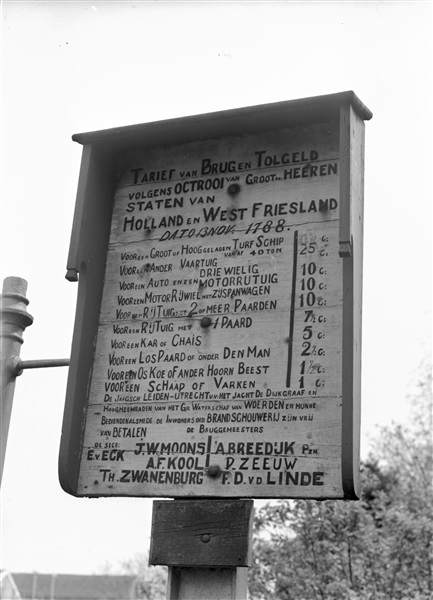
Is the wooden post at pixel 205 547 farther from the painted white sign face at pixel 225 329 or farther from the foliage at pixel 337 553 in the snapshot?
the foliage at pixel 337 553

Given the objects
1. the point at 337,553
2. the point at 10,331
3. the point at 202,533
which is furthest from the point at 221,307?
the point at 337,553

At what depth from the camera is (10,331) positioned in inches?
205

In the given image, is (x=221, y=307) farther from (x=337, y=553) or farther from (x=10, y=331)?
(x=337, y=553)

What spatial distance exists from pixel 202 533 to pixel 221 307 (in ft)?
3.17

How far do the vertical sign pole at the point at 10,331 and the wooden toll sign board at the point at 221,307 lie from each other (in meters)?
1.19

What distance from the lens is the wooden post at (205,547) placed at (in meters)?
3.50

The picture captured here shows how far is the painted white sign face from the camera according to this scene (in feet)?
11.7

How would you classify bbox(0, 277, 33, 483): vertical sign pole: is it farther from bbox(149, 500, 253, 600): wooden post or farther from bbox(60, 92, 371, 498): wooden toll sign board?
bbox(149, 500, 253, 600): wooden post

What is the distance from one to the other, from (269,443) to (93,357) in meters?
0.96

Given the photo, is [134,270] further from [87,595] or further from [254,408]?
[87,595]

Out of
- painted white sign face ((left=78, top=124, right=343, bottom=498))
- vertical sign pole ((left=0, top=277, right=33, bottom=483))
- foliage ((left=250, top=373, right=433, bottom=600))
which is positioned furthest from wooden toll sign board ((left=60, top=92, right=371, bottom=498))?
foliage ((left=250, top=373, right=433, bottom=600))

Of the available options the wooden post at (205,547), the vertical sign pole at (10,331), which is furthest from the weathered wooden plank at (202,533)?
the vertical sign pole at (10,331)

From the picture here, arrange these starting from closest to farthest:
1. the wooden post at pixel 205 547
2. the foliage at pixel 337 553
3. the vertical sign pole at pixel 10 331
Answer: the wooden post at pixel 205 547 → the vertical sign pole at pixel 10 331 → the foliage at pixel 337 553

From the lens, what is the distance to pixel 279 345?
3688 millimetres
